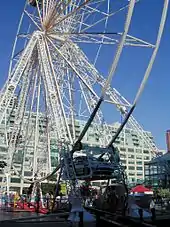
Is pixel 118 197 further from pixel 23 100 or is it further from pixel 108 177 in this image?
pixel 23 100

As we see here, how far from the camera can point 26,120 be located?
4175 centimetres

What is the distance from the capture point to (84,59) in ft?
111

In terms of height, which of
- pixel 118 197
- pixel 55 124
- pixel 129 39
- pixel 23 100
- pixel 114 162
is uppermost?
pixel 129 39

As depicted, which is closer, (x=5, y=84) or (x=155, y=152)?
(x=155, y=152)

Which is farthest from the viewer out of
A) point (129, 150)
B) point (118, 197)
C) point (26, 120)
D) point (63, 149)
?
point (129, 150)

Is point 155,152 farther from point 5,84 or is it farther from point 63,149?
point 5,84

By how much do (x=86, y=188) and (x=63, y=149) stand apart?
11.4 ft

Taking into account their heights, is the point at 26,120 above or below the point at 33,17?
below

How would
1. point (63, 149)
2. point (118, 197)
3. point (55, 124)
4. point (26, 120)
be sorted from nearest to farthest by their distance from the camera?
point (118, 197) → point (63, 149) → point (55, 124) → point (26, 120)

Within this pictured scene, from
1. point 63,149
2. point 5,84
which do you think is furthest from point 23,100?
point 63,149

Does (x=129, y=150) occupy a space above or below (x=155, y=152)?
above

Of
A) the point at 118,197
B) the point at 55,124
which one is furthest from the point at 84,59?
the point at 118,197

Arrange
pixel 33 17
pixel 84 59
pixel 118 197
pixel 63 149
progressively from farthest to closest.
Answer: pixel 33 17 → pixel 84 59 → pixel 63 149 → pixel 118 197

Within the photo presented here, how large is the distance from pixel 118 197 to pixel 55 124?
28.8 feet
